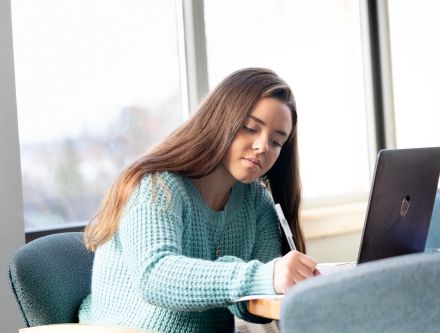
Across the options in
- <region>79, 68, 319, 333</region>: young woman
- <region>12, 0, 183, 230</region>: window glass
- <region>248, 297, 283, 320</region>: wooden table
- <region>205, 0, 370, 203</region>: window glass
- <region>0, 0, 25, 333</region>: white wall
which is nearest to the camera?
<region>248, 297, 283, 320</region>: wooden table

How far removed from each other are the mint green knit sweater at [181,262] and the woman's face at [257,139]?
14cm

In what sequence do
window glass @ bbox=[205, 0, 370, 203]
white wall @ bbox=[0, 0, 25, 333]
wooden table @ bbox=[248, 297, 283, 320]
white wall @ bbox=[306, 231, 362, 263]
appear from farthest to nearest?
white wall @ bbox=[306, 231, 362, 263]
window glass @ bbox=[205, 0, 370, 203]
white wall @ bbox=[0, 0, 25, 333]
wooden table @ bbox=[248, 297, 283, 320]

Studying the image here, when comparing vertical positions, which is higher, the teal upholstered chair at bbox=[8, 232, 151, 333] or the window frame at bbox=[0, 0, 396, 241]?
the window frame at bbox=[0, 0, 396, 241]

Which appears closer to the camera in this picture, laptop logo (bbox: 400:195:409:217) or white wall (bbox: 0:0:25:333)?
laptop logo (bbox: 400:195:409:217)

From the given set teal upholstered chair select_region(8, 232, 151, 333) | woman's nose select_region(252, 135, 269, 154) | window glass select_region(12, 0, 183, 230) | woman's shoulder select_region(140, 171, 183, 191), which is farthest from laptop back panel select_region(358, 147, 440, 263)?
window glass select_region(12, 0, 183, 230)

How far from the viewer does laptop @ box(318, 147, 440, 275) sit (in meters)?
1.10

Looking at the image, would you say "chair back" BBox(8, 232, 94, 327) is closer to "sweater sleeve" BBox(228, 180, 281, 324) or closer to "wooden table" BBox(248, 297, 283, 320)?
"sweater sleeve" BBox(228, 180, 281, 324)

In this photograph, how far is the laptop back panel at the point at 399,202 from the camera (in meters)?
1.10

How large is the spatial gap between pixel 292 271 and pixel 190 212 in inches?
17.4

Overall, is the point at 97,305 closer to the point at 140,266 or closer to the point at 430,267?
the point at 140,266

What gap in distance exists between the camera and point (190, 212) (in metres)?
1.41

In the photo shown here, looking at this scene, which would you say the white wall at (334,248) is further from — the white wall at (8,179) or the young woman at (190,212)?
the white wall at (8,179)

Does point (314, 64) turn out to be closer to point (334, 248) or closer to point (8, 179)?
point (334, 248)

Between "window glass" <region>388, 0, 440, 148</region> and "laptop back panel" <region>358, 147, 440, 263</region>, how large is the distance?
213cm
